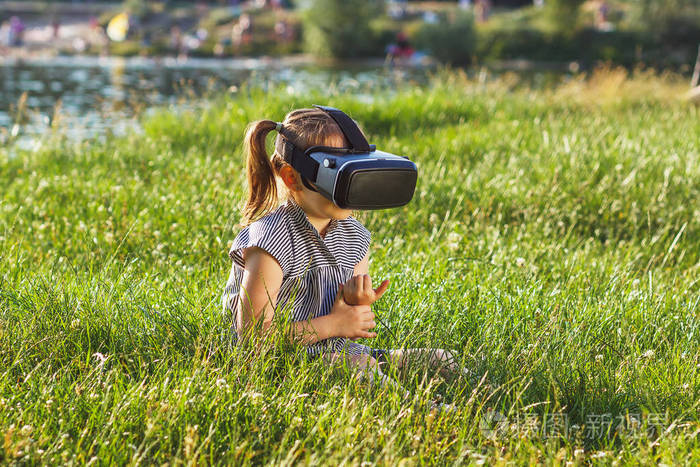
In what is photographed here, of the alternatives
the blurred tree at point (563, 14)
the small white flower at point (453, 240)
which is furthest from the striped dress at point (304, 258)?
the blurred tree at point (563, 14)

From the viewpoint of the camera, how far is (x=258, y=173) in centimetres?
259

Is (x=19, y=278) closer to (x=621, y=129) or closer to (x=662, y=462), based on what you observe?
(x=662, y=462)

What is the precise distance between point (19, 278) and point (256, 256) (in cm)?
148

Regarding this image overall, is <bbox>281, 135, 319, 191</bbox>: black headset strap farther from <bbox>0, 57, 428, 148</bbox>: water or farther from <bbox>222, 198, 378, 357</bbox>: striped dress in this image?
<bbox>0, 57, 428, 148</bbox>: water

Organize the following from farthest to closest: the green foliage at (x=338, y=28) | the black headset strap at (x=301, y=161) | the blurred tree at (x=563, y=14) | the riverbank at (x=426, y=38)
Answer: the blurred tree at (x=563, y=14) → the green foliage at (x=338, y=28) → the riverbank at (x=426, y=38) → the black headset strap at (x=301, y=161)

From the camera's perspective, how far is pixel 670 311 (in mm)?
3410

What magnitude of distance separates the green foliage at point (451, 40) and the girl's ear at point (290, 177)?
1827 inches

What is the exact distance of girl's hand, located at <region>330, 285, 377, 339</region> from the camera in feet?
8.09

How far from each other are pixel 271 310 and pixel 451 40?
46959 millimetres

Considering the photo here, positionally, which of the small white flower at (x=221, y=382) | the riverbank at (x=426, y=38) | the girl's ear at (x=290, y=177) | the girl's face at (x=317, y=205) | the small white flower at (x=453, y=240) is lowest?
the riverbank at (x=426, y=38)

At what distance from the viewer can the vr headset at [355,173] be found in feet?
7.35

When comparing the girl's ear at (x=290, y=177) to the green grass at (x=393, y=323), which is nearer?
the green grass at (x=393, y=323)

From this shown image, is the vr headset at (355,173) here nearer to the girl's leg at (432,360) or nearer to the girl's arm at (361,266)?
the girl's arm at (361,266)

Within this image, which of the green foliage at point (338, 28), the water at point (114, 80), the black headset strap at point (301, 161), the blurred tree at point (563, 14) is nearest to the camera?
the black headset strap at point (301, 161)
